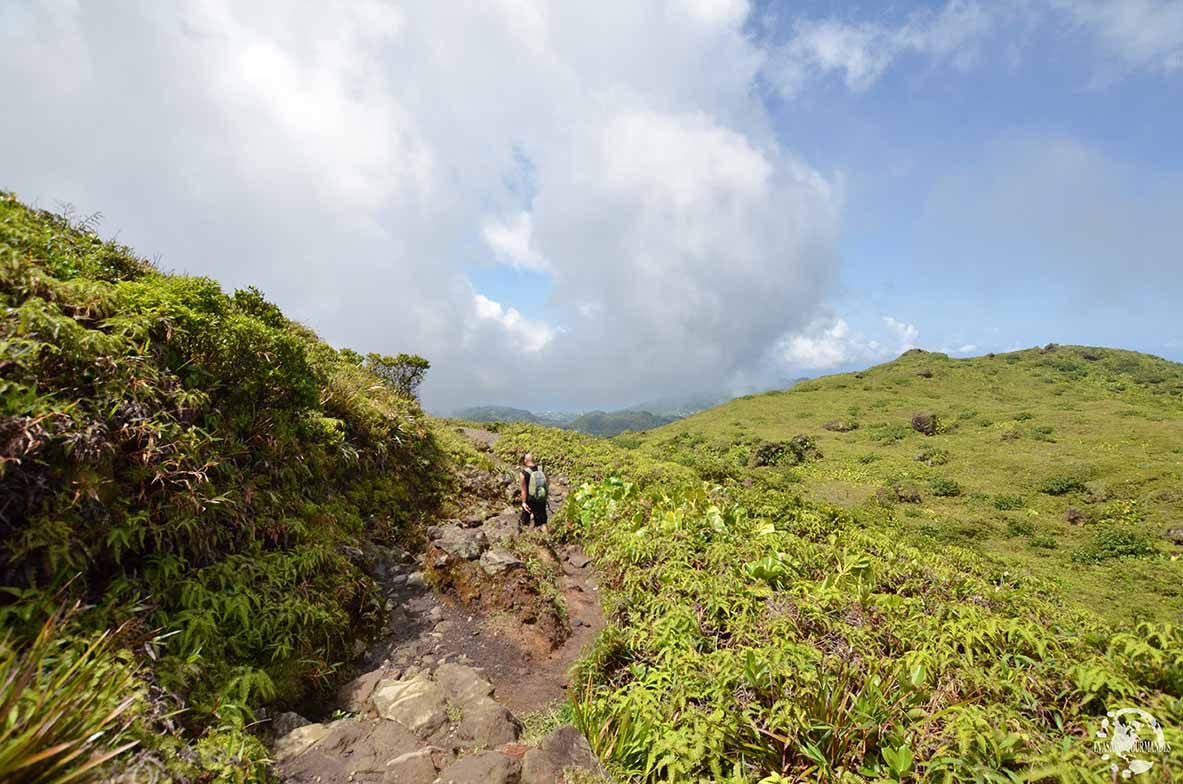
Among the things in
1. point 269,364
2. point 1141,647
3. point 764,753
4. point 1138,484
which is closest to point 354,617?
point 269,364

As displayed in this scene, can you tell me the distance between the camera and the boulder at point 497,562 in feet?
25.4

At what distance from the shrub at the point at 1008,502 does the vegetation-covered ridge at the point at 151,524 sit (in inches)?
1017

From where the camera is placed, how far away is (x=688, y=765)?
3.97 meters

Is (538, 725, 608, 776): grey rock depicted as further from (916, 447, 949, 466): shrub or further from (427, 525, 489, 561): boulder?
(916, 447, 949, 466): shrub

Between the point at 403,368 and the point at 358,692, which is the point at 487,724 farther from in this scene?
the point at 403,368

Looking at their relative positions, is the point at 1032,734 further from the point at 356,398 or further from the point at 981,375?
the point at 981,375

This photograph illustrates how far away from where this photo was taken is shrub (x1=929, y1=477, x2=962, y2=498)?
2302cm

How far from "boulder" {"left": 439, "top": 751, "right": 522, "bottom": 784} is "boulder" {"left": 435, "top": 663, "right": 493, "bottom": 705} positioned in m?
1.04

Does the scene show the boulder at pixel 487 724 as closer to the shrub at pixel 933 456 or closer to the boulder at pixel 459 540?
the boulder at pixel 459 540

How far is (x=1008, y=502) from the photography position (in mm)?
20969

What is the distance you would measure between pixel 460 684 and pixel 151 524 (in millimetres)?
3679

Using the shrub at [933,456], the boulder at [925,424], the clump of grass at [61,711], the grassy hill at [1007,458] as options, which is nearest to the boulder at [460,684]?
the clump of grass at [61,711]

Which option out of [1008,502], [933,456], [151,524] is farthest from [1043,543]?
[151,524]

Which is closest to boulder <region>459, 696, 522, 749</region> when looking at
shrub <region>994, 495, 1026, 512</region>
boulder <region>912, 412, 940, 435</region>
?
shrub <region>994, 495, 1026, 512</region>
